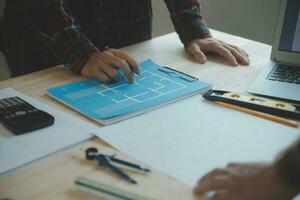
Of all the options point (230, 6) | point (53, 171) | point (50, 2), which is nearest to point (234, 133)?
point (53, 171)

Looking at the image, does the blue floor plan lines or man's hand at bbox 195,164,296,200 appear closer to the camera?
man's hand at bbox 195,164,296,200

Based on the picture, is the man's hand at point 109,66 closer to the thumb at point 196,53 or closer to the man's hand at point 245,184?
the thumb at point 196,53

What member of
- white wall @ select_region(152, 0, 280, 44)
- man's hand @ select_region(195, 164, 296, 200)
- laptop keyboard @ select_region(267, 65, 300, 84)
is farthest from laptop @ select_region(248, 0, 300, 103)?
Result: white wall @ select_region(152, 0, 280, 44)

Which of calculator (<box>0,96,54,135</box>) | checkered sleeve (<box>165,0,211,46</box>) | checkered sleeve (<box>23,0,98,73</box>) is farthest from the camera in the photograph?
checkered sleeve (<box>165,0,211,46</box>)

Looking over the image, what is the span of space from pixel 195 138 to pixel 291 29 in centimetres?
49

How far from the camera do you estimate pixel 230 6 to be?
7.40 feet

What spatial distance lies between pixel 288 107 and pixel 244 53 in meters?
0.36

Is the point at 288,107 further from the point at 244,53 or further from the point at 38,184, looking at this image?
the point at 38,184

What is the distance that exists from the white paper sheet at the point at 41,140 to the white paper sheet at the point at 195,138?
44mm

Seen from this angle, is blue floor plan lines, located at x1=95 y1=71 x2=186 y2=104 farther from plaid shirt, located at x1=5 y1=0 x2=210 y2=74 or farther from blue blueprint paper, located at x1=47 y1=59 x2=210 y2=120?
plaid shirt, located at x1=5 y1=0 x2=210 y2=74

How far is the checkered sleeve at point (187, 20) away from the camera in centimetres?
119

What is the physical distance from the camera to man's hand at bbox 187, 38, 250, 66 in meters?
1.08

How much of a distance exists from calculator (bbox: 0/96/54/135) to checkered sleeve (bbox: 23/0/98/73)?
240mm

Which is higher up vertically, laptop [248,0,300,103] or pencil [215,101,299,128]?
laptop [248,0,300,103]
